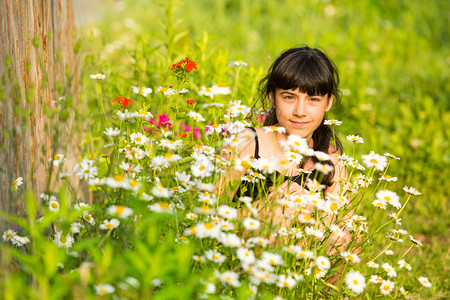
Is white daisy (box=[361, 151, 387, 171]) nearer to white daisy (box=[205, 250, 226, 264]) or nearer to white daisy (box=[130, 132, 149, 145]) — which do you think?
white daisy (box=[205, 250, 226, 264])

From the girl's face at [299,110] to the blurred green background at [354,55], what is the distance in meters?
0.24

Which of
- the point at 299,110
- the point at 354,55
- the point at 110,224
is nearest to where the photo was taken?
the point at 110,224

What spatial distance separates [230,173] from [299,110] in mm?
605

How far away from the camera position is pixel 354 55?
6434mm

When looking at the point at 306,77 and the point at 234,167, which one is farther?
the point at 306,77

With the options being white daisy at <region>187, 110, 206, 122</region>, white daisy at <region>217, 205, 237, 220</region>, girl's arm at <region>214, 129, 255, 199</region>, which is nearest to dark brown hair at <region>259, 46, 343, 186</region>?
girl's arm at <region>214, 129, 255, 199</region>

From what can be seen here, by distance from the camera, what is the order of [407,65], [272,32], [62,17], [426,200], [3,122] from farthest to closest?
[272,32] → [407,65] → [426,200] → [62,17] → [3,122]

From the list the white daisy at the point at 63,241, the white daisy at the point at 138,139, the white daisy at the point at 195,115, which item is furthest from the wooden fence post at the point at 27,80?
the white daisy at the point at 195,115

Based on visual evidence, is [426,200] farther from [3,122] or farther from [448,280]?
[3,122]

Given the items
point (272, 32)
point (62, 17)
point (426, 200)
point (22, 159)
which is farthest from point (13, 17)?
point (272, 32)

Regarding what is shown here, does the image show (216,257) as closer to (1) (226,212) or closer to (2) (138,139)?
(1) (226,212)

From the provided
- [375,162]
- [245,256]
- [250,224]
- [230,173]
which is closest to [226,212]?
[250,224]

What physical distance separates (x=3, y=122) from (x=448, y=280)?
274 cm

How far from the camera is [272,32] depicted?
7.71 meters
